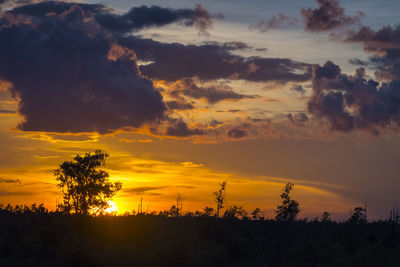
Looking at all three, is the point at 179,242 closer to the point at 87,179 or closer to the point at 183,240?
the point at 183,240

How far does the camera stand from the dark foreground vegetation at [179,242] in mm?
30812

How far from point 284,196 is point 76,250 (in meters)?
56.7

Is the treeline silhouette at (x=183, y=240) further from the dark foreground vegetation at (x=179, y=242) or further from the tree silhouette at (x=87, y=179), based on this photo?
the tree silhouette at (x=87, y=179)

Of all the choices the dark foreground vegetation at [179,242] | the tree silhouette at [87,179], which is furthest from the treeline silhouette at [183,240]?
the tree silhouette at [87,179]

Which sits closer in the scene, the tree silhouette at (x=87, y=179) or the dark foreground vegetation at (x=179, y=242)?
the dark foreground vegetation at (x=179, y=242)

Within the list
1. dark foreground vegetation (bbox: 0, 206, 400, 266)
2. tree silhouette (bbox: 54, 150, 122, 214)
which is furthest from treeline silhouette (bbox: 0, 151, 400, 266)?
tree silhouette (bbox: 54, 150, 122, 214)

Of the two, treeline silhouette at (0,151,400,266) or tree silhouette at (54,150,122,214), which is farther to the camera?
tree silhouette at (54,150,122,214)

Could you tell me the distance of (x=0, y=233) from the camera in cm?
3092

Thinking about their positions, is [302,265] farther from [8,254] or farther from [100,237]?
[8,254]

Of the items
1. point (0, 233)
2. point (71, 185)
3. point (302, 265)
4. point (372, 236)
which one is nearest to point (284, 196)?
point (71, 185)

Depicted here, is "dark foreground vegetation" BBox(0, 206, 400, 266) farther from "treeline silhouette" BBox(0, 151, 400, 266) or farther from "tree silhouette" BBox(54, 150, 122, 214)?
"tree silhouette" BBox(54, 150, 122, 214)

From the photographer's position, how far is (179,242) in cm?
3331

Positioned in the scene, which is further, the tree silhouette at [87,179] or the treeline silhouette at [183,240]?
the tree silhouette at [87,179]

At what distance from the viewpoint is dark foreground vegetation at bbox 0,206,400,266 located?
30.8 metres
